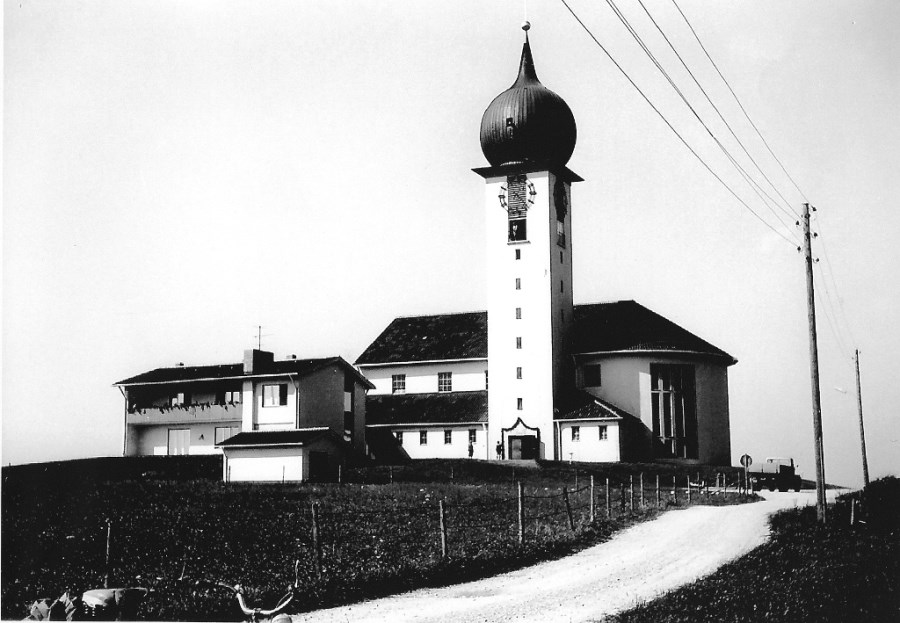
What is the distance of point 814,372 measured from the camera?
69.5 feet

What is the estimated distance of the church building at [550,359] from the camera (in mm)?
45781

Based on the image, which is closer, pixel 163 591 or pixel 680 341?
pixel 163 591

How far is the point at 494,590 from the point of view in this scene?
1630 centimetres

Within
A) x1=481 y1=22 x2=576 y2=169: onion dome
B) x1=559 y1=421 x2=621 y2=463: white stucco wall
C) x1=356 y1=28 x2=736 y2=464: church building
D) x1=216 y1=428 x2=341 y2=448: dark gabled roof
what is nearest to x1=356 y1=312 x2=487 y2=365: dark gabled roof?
x1=356 y1=28 x2=736 y2=464: church building

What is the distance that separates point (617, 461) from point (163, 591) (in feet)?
101

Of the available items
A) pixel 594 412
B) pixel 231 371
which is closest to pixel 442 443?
pixel 594 412

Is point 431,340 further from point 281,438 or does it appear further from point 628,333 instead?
point 281,438

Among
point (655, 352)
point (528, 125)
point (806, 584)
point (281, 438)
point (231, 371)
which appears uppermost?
point (528, 125)

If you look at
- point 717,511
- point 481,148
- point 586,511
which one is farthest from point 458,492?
point 481,148

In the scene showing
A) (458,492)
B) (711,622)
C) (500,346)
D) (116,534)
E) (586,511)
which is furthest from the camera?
(500,346)

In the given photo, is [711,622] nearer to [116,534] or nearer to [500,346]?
[116,534]

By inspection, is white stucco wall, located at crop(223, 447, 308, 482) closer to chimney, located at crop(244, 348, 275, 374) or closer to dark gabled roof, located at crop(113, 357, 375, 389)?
dark gabled roof, located at crop(113, 357, 375, 389)

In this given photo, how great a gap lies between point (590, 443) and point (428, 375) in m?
10.9

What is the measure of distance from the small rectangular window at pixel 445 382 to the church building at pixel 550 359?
224cm
